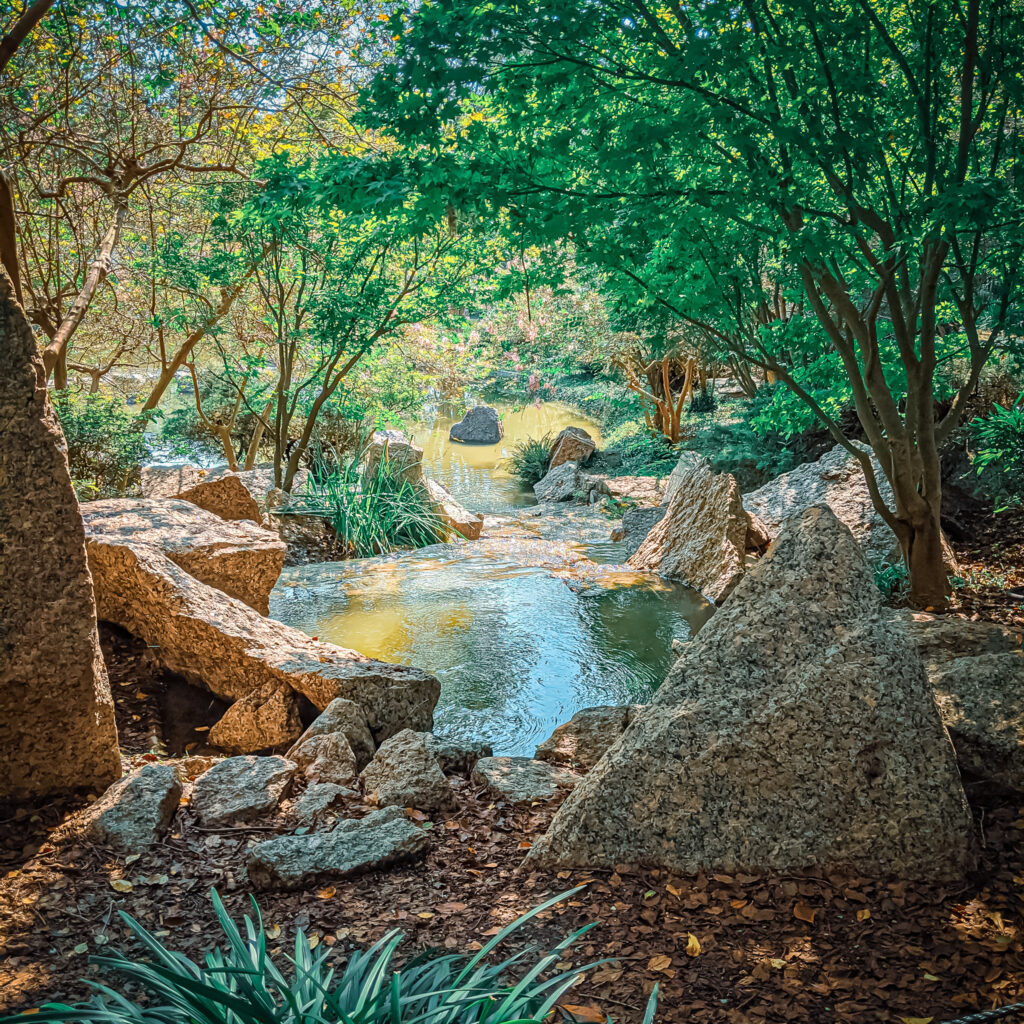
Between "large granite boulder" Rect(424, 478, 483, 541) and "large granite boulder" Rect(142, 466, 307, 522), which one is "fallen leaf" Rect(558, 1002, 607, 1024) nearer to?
"large granite boulder" Rect(142, 466, 307, 522)

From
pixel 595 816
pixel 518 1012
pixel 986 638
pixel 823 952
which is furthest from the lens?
pixel 986 638

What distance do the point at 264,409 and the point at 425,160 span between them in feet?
31.9

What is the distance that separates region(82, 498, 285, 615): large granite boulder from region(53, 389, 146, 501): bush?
10.0 ft

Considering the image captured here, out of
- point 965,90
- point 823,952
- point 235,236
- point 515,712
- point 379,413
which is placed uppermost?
point 235,236

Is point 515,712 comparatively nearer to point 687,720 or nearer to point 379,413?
point 687,720

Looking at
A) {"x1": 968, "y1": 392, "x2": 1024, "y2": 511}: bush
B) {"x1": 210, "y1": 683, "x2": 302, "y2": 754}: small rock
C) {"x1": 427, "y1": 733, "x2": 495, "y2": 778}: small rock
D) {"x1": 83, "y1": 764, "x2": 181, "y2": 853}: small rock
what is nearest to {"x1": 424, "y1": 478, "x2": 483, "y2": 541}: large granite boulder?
{"x1": 968, "y1": 392, "x2": 1024, "y2": 511}: bush

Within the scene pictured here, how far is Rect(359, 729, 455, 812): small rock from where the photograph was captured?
3.17m

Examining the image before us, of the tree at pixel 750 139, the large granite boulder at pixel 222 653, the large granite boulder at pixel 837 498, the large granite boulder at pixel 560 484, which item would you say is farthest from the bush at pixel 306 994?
the large granite boulder at pixel 560 484

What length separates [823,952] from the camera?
6.70 ft

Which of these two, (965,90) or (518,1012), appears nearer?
(518,1012)

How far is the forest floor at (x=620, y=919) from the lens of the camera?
1899mm

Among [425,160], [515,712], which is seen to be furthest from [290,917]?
[425,160]

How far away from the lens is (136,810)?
9.12ft

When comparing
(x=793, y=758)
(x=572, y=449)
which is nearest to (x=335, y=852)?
(x=793, y=758)
